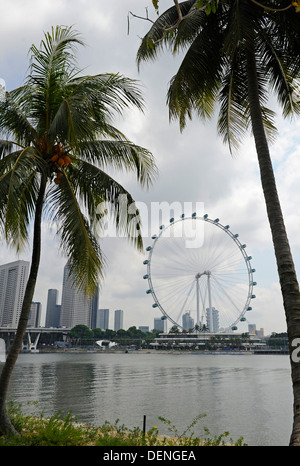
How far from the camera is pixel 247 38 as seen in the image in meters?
7.37

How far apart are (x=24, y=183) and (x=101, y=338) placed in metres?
167

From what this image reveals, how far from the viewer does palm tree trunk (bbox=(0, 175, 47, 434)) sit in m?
7.88

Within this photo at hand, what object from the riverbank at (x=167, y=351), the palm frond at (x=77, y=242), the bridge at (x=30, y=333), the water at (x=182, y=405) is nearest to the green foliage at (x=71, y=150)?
the palm frond at (x=77, y=242)

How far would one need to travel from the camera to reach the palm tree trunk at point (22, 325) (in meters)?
7.88

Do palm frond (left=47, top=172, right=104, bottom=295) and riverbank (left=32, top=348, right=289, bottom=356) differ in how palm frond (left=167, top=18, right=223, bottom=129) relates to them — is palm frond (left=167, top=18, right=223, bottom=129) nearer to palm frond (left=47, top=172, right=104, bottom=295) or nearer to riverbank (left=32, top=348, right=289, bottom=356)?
palm frond (left=47, top=172, right=104, bottom=295)

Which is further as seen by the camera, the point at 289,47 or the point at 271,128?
the point at 271,128

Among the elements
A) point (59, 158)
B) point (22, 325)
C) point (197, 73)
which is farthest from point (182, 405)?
point (197, 73)

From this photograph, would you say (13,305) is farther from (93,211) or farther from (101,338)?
(93,211)

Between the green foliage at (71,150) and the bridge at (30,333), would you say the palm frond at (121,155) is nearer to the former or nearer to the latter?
the green foliage at (71,150)

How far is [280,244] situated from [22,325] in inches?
239

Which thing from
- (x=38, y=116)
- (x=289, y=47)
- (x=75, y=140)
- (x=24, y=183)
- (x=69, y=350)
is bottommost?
(x=69, y=350)

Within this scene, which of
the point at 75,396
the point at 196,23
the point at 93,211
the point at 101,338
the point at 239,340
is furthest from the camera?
the point at 101,338

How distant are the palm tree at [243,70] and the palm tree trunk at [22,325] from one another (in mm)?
4313

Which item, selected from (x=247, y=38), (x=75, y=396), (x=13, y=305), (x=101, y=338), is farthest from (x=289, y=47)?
(x=101, y=338)
